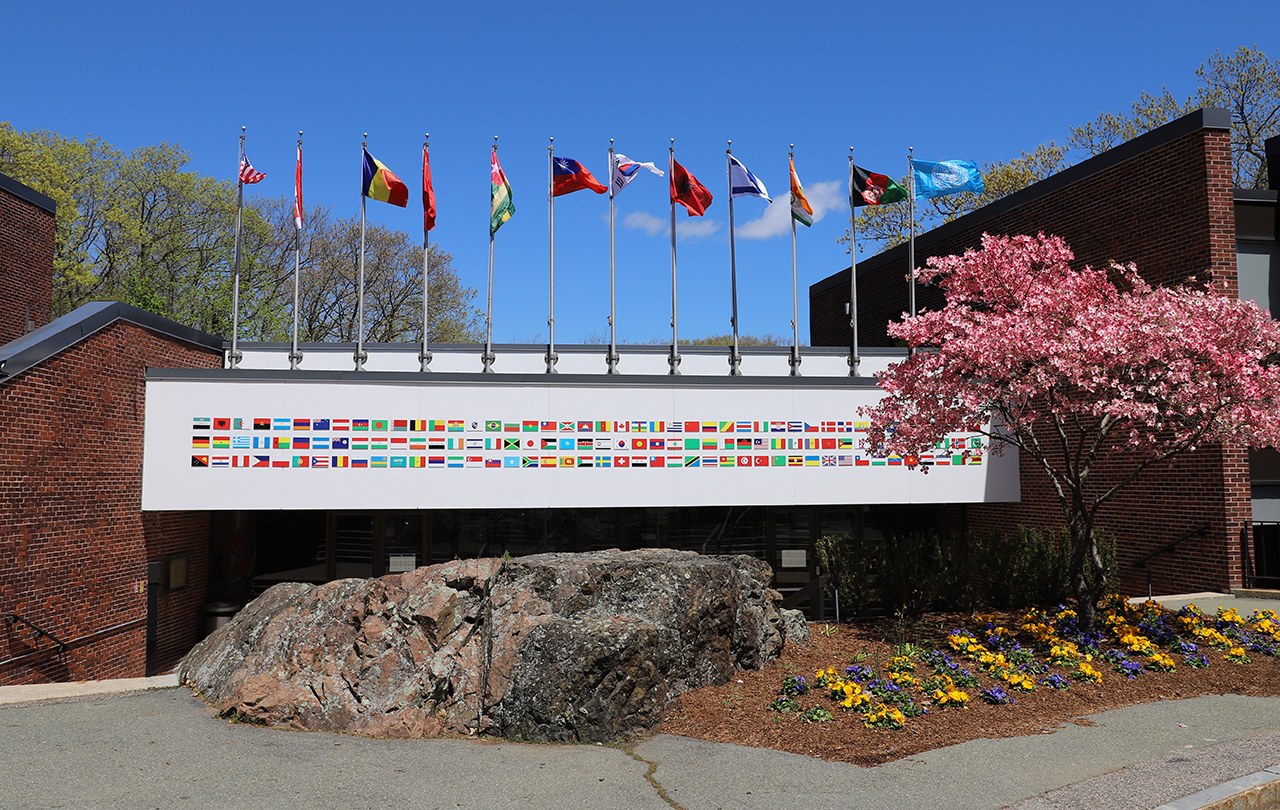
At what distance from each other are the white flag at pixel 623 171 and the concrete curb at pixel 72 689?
1337cm

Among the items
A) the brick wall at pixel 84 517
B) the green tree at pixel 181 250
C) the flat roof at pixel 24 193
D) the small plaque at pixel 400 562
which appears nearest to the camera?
the brick wall at pixel 84 517

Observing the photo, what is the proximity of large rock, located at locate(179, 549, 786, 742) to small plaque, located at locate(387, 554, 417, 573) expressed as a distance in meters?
6.26

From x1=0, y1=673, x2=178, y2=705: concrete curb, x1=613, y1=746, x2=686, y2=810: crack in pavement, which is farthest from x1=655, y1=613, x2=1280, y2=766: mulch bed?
x1=0, y1=673, x2=178, y2=705: concrete curb

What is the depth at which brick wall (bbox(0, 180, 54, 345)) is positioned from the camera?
23.4 meters

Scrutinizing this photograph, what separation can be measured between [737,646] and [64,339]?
11.7 metres

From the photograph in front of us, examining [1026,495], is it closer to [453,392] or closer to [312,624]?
[453,392]

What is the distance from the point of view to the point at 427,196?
64.4 feet

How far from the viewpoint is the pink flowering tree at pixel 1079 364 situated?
12.1 m

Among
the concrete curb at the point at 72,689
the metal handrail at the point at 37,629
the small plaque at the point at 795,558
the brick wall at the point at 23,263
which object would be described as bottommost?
the concrete curb at the point at 72,689

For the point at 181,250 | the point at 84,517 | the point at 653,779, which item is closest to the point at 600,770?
the point at 653,779

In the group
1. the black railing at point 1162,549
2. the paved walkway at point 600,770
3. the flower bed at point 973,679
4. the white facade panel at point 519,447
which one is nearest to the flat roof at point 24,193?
the white facade panel at point 519,447

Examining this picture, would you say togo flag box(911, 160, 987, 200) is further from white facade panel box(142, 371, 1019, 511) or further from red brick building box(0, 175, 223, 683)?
red brick building box(0, 175, 223, 683)

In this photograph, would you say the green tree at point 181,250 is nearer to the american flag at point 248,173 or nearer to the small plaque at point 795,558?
the american flag at point 248,173

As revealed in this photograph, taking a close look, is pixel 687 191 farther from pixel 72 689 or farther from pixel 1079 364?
pixel 72 689
